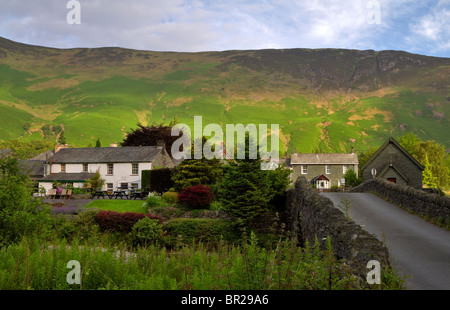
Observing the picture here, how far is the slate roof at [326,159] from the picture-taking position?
81125 mm

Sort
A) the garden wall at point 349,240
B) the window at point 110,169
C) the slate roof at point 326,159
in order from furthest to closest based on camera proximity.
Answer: the slate roof at point 326,159 < the window at point 110,169 < the garden wall at point 349,240

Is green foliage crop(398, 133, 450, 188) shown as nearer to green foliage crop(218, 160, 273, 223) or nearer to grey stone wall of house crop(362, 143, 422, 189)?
grey stone wall of house crop(362, 143, 422, 189)

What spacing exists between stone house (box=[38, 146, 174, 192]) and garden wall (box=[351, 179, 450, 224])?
35874 mm

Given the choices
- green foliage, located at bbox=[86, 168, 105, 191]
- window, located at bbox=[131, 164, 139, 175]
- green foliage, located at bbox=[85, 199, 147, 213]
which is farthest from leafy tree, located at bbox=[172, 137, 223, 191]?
green foliage, located at bbox=[86, 168, 105, 191]

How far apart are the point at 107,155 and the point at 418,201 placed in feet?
156

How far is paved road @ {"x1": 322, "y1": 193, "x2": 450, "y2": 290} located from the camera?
7193 mm

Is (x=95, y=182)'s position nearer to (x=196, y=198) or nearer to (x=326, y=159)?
(x=196, y=198)

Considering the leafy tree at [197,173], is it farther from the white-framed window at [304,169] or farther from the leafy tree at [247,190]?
A: the white-framed window at [304,169]

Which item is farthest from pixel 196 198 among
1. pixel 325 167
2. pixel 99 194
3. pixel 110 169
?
pixel 325 167

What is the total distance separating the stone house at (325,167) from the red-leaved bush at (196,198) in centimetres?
5124

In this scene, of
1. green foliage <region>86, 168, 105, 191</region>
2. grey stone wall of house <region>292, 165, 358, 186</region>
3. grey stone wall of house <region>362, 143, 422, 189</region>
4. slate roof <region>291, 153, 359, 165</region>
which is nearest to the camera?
grey stone wall of house <region>362, 143, 422, 189</region>

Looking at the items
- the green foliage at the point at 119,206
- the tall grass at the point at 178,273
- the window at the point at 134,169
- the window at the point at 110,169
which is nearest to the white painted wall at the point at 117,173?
the window at the point at 134,169
